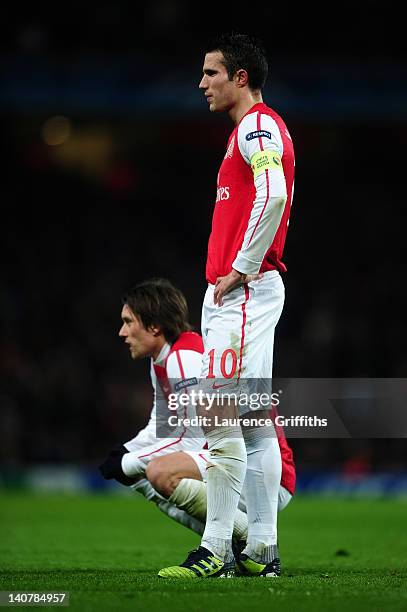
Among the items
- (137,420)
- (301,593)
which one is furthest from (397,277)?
(301,593)

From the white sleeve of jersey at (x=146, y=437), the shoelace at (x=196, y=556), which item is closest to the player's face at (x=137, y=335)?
the white sleeve of jersey at (x=146, y=437)

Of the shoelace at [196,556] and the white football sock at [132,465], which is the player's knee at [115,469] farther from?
the shoelace at [196,556]

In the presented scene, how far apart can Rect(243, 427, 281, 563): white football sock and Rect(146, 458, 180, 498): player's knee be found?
0.41 meters

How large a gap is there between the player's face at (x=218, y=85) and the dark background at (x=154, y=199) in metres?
11.6

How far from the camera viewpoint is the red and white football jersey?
489cm

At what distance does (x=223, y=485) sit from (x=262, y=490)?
1.01 feet

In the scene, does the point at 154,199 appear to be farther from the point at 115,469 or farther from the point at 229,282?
the point at 229,282

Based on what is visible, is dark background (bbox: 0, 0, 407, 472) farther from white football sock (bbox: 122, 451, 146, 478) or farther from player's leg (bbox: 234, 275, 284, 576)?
player's leg (bbox: 234, 275, 284, 576)

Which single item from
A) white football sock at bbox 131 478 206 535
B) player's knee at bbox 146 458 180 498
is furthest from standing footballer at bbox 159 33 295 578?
white football sock at bbox 131 478 206 535

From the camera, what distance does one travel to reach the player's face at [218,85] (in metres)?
5.24

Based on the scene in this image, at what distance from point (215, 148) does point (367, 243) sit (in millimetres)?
4195

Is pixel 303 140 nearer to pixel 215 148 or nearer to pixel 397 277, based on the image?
pixel 215 148

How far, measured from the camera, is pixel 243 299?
5055 mm

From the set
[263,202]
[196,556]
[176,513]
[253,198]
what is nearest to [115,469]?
[176,513]
